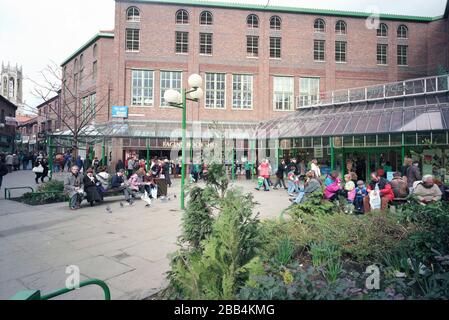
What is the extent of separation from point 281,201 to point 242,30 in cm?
2089

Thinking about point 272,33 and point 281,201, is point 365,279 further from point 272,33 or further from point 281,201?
point 272,33

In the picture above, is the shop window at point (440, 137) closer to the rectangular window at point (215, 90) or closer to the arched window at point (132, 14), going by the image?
the rectangular window at point (215, 90)

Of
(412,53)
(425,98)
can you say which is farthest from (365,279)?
(412,53)

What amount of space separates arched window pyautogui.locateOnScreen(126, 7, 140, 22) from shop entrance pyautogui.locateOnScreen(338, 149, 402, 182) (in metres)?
22.2

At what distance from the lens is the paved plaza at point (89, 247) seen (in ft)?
13.0

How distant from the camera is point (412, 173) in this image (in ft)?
30.5

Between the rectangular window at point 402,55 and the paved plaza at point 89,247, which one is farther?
the rectangular window at point 402,55

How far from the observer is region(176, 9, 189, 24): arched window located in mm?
25688

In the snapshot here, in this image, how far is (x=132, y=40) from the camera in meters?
25.2

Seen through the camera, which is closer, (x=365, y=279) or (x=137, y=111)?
(x=365, y=279)

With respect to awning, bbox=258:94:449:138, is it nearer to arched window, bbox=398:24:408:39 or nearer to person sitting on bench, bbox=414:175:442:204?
person sitting on bench, bbox=414:175:442:204

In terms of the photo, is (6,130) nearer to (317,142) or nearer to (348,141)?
(317,142)

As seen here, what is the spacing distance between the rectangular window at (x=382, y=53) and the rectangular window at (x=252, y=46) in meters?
13.2

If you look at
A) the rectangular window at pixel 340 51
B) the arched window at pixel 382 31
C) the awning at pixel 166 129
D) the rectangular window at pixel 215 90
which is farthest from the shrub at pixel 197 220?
the arched window at pixel 382 31
